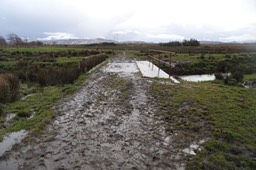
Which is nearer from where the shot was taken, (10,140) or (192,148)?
(192,148)

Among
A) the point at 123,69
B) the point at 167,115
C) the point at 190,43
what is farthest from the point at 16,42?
the point at 167,115

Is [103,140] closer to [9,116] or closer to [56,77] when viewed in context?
[9,116]

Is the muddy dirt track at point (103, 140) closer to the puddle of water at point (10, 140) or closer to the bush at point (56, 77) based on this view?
the puddle of water at point (10, 140)

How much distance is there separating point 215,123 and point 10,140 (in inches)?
178

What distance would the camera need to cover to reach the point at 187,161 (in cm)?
412

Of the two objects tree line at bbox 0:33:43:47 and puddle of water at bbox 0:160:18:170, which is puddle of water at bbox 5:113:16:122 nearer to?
puddle of water at bbox 0:160:18:170

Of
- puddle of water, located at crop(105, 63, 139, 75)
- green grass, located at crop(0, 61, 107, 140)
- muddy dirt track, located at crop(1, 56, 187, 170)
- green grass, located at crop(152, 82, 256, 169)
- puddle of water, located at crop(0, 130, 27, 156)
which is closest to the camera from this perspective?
muddy dirt track, located at crop(1, 56, 187, 170)

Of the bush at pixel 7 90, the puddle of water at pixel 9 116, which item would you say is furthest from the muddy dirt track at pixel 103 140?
the bush at pixel 7 90

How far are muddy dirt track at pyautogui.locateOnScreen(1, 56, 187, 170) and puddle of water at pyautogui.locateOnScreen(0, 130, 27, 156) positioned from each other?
0.30 m

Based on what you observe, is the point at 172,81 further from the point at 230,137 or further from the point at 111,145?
the point at 111,145

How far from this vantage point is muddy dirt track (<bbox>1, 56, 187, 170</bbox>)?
13.3ft

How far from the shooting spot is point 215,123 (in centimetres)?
596

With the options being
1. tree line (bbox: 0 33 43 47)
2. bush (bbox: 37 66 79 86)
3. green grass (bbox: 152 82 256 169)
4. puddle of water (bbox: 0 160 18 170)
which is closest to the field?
green grass (bbox: 152 82 256 169)

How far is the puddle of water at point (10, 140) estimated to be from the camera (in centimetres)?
460
